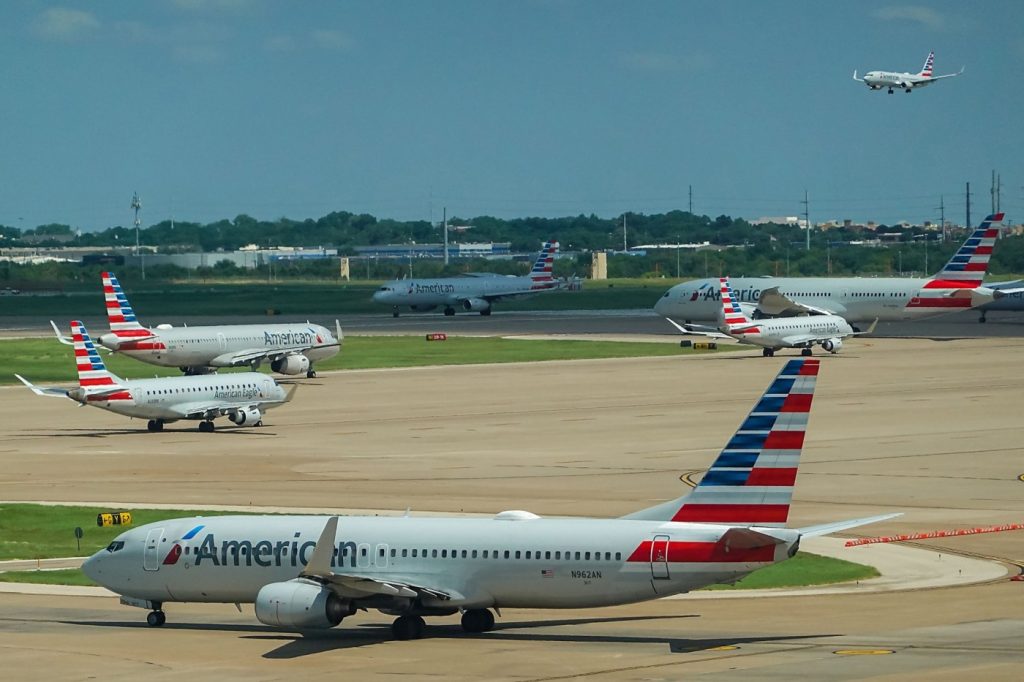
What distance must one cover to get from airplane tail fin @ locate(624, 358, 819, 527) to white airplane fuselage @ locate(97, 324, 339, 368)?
83.5m

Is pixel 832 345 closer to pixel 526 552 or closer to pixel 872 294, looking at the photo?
pixel 872 294

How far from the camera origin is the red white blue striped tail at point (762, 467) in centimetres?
3872

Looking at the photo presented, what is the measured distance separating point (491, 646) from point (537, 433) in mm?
48987

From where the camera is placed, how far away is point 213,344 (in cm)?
12019

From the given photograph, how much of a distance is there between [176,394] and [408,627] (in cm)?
5148

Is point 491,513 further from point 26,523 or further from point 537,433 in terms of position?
point 537,433

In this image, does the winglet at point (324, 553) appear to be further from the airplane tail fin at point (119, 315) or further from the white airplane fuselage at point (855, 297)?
the white airplane fuselage at point (855, 297)

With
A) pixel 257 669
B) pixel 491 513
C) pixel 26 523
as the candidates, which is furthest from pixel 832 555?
pixel 26 523

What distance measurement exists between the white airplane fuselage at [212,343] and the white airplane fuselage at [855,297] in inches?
1961

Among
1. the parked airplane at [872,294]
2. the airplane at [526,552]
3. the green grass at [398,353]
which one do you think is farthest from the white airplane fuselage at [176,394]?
the parked airplane at [872,294]

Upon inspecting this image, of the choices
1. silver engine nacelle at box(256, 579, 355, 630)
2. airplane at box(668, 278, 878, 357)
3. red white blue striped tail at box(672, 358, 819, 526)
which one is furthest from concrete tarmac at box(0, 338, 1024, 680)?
airplane at box(668, 278, 878, 357)

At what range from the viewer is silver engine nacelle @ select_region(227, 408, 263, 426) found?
91500 mm

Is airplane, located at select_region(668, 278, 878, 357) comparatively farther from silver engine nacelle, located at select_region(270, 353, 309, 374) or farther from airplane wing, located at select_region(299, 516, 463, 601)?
airplane wing, located at select_region(299, 516, 463, 601)

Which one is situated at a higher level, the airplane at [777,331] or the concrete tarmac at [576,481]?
the airplane at [777,331]
